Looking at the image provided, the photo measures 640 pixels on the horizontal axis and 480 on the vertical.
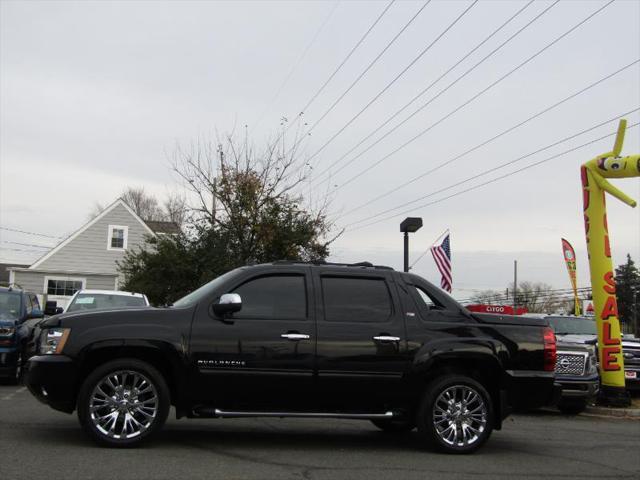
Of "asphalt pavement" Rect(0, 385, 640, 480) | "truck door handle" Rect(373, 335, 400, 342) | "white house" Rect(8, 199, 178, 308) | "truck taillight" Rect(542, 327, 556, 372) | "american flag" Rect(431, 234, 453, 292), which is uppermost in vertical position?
"white house" Rect(8, 199, 178, 308)

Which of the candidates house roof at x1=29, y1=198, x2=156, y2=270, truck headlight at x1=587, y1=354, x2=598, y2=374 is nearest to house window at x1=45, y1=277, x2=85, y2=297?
house roof at x1=29, y1=198, x2=156, y2=270

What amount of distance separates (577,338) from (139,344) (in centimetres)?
1108

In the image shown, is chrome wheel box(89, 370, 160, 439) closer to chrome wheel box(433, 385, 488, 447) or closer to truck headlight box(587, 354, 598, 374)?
chrome wheel box(433, 385, 488, 447)

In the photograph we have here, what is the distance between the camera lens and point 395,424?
934 centimetres

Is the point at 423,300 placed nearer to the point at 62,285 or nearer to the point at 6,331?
the point at 6,331

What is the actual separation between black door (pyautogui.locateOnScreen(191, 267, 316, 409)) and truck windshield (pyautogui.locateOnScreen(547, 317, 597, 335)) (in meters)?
10.4

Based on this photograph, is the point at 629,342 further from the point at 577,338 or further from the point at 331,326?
the point at 331,326

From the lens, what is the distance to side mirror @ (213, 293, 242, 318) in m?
7.33

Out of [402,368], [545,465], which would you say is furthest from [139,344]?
[545,465]

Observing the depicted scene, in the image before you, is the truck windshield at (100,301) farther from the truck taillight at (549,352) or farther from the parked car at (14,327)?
the truck taillight at (549,352)

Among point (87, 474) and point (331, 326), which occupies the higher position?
point (331, 326)

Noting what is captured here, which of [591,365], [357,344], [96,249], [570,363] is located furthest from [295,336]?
[96,249]

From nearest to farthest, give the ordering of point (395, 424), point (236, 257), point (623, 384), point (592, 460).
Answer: point (592, 460), point (395, 424), point (623, 384), point (236, 257)

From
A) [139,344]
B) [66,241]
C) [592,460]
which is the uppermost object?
[66,241]
